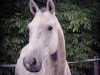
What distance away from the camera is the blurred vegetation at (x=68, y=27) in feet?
8.50

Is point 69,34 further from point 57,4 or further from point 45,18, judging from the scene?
point 45,18

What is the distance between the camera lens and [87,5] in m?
2.70

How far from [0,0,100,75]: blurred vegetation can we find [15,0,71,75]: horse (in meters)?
0.67

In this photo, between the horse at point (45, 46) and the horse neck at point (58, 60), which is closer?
the horse at point (45, 46)

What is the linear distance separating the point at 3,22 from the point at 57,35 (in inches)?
40.1

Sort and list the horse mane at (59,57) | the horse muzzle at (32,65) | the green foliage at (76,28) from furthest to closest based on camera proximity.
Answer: the green foliage at (76,28)
the horse mane at (59,57)
the horse muzzle at (32,65)

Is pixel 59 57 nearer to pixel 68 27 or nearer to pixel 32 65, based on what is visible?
pixel 32 65

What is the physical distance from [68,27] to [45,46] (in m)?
0.91

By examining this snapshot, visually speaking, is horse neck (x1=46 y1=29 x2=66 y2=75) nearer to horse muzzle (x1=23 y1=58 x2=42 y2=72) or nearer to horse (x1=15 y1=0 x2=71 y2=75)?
horse (x1=15 y1=0 x2=71 y2=75)

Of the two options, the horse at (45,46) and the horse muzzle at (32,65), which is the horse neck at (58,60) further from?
the horse muzzle at (32,65)

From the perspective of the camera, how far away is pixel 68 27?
261cm

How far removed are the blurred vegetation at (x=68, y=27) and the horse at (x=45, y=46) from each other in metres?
0.67

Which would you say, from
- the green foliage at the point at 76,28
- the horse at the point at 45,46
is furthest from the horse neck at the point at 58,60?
the green foliage at the point at 76,28

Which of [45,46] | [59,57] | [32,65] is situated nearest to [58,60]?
[59,57]
